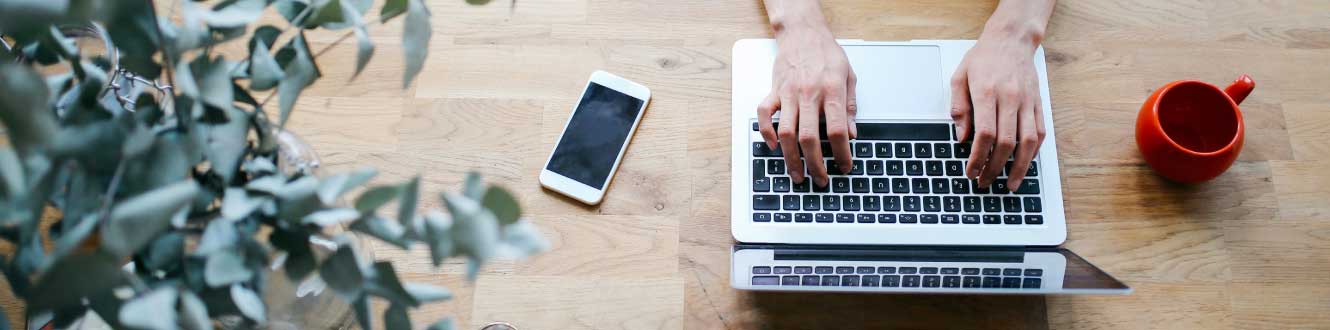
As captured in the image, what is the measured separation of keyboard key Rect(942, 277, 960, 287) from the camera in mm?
683

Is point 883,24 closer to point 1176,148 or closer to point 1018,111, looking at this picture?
point 1018,111

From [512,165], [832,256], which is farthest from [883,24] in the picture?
[512,165]

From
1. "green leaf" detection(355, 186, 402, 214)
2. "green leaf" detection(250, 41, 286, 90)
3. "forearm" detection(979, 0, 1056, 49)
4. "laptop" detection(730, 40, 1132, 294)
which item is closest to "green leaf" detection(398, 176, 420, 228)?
"green leaf" detection(355, 186, 402, 214)

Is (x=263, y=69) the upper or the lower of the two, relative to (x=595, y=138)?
upper

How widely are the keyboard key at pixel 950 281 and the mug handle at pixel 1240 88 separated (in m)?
0.32

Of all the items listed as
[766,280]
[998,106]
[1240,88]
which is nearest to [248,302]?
[766,280]

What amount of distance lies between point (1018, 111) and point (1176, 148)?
0.13 metres

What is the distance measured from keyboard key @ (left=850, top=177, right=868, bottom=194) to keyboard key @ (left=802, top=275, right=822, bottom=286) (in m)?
0.09

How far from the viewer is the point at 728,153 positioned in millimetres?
802

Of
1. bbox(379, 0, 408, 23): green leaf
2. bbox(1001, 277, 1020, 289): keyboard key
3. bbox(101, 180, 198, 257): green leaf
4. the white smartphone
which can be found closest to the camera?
bbox(101, 180, 198, 257): green leaf

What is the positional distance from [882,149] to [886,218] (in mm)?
67

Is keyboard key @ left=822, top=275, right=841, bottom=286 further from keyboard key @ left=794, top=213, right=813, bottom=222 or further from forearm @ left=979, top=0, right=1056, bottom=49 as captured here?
forearm @ left=979, top=0, right=1056, bottom=49

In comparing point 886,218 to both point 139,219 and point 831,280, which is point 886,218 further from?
point 139,219

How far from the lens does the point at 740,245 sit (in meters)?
0.74
